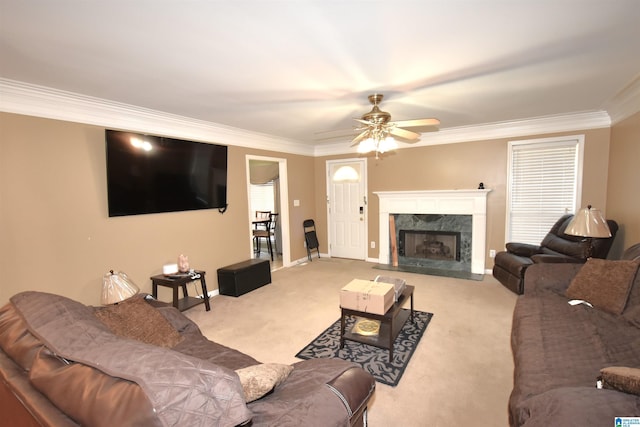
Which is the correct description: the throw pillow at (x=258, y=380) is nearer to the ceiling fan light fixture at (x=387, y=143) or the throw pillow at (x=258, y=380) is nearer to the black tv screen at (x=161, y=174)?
the ceiling fan light fixture at (x=387, y=143)

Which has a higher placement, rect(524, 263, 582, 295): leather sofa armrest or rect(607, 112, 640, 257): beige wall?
rect(607, 112, 640, 257): beige wall

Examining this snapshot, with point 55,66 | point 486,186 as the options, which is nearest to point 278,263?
point 486,186

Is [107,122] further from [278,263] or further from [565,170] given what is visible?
[565,170]

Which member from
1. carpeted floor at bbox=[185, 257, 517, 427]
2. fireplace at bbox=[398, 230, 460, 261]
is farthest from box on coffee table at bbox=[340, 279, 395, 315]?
fireplace at bbox=[398, 230, 460, 261]

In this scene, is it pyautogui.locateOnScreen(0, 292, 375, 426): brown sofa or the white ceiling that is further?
the white ceiling

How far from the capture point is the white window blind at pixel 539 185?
14.1 ft

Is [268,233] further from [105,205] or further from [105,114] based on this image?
[105,114]

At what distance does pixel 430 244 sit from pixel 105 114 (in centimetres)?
502

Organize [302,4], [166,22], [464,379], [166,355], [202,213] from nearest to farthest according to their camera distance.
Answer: [166,355] < [302,4] < [166,22] < [464,379] < [202,213]

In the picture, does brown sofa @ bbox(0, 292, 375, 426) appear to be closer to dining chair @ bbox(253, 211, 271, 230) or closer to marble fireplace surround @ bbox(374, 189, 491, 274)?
marble fireplace surround @ bbox(374, 189, 491, 274)

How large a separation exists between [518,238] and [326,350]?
3.79 metres

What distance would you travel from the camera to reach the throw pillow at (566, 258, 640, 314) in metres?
2.16

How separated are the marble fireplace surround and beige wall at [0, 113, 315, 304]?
3.34 meters

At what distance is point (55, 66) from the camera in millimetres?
2244
